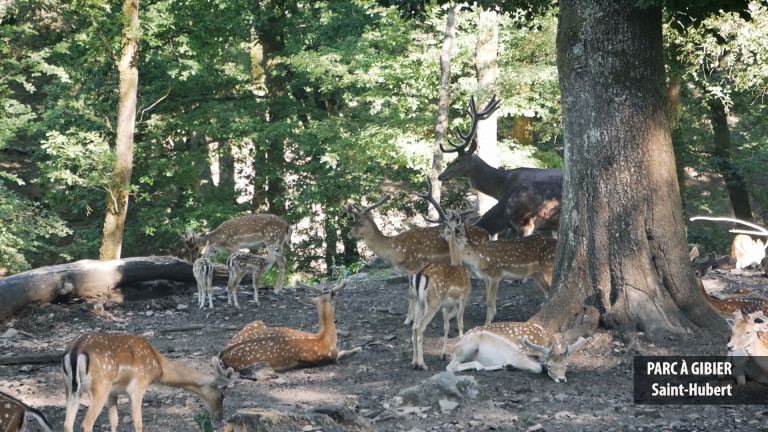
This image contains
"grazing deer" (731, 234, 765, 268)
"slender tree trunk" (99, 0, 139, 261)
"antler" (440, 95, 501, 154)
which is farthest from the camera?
"slender tree trunk" (99, 0, 139, 261)

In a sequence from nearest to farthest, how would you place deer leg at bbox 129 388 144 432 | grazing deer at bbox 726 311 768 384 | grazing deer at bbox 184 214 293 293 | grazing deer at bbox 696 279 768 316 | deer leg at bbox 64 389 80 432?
deer leg at bbox 64 389 80 432 → deer leg at bbox 129 388 144 432 → grazing deer at bbox 726 311 768 384 → grazing deer at bbox 696 279 768 316 → grazing deer at bbox 184 214 293 293

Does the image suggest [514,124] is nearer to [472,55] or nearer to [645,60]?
[472,55]

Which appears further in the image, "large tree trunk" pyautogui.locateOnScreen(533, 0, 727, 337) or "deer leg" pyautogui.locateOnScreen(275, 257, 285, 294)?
"deer leg" pyautogui.locateOnScreen(275, 257, 285, 294)

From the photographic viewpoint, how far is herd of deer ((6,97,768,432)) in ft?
20.0

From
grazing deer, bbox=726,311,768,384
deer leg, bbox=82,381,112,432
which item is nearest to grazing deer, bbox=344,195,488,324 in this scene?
grazing deer, bbox=726,311,768,384

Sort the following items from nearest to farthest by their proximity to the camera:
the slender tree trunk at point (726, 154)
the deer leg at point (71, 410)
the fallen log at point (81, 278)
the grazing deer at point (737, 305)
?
1. the deer leg at point (71, 410)
2. the grazing deer at point (737, 305)
3. the fallen log at point (81, 278)
4. the slender tree trunk at point (726, 154)

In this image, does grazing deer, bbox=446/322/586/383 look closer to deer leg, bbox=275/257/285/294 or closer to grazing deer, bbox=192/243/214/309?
grazing deer, bbox=192/243/214/309

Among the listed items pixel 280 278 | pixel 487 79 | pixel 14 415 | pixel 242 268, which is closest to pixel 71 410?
pixel 14 415

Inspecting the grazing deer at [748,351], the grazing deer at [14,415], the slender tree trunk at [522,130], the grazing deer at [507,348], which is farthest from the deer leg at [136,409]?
the slender tree trunk at [522,130]

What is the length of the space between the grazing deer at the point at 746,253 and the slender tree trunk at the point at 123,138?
438 inches

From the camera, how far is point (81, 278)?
11188 millimetres

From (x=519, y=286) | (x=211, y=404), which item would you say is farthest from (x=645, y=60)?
(x=211, y=404)

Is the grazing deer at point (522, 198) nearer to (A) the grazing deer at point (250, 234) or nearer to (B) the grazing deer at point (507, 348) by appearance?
(A) the grazing deer at point (250, 234)

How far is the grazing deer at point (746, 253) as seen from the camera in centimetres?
1481
